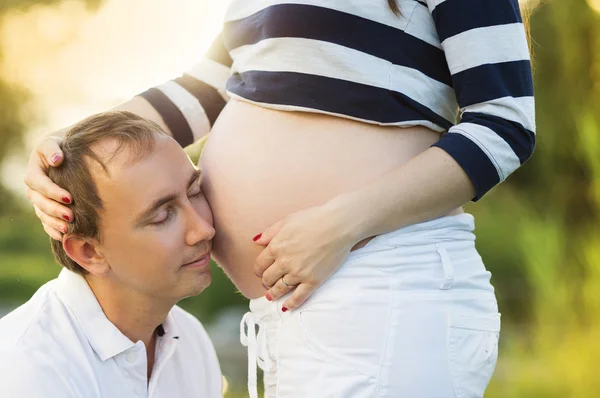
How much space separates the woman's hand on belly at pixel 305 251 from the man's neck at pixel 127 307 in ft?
1.56

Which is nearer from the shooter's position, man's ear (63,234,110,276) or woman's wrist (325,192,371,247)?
woman's wrist (325,192,371,247)

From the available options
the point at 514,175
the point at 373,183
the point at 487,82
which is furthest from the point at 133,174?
the point at 514,175

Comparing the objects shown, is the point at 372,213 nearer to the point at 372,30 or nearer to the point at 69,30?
the point at 372,30

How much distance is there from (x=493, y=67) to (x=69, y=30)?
8867 millimetres

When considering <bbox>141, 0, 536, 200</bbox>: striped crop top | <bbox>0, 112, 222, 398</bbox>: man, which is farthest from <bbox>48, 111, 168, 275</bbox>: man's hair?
<bbox>141, 0, 536, 200</bbox>: striped crop top

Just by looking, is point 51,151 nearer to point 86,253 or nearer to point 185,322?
point 86,253

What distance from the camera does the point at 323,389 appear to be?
1.32 meters

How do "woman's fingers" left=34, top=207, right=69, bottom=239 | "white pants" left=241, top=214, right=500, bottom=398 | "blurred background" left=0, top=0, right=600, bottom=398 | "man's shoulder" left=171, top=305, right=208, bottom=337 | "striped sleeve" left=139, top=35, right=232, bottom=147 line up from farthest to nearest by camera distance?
"blurred background" left=0, top=0, right=600, bottom=398 < "man's shoulder" left=171, top=305, right=208, bottom=337 < "striped sleeve" left=139, top=35, right=232, bottom=147 < "woman's fingers" left=34, top=207, right=69, bottom=239 < "white pants" left=241, top=214, right=500, bottom=398

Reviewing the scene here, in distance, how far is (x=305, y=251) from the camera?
1.35 metres

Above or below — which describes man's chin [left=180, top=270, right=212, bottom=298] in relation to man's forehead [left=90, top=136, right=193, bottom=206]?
below

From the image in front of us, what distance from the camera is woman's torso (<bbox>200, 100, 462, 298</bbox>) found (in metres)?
1.44

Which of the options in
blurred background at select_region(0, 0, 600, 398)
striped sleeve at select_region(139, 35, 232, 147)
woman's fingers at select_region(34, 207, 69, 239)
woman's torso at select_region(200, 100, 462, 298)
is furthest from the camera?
blurred background at select_region(0, 0, 600, 398)

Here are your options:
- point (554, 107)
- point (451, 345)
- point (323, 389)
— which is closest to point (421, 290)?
point (451, 345)

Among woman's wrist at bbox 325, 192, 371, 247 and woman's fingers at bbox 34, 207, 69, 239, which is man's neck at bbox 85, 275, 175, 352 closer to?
woman's fingers at bbox 34, 207, 69, 239
